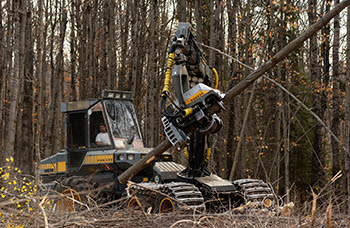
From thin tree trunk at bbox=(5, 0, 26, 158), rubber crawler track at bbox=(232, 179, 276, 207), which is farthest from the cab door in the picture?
rubber crawler track at bbox=(232, 179, 276, 207)

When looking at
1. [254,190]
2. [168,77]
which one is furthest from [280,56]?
[254,190]

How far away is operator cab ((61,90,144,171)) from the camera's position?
10047mm

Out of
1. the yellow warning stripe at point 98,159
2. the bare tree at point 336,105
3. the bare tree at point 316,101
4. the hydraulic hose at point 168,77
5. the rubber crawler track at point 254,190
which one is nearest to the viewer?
the hydraulic hose at point 168,77

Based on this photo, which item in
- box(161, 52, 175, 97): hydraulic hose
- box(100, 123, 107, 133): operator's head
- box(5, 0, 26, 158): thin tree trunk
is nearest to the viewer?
box(161, 52, 175, 97): hydraulic hose

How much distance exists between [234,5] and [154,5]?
3.08 metres

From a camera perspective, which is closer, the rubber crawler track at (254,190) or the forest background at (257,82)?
the rubber crawler track at (254,190)

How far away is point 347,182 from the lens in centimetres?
1295

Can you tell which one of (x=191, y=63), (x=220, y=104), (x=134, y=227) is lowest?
(x=134, y=227)

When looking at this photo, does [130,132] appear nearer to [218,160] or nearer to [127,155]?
[127,155]

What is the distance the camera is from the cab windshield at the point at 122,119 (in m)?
10.1

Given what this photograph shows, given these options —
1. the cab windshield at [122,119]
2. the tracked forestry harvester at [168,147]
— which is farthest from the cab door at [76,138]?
the cab windshield at [122,119]

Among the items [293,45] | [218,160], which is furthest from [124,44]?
[293,45]

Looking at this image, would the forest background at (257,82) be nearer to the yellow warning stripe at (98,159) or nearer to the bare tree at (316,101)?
the bare tree at (316,101)

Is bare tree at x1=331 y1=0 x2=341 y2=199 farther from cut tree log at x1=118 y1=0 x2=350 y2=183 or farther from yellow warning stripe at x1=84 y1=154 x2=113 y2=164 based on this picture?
cut tree log at x1=118 y1=0 x2=350 y2=183
